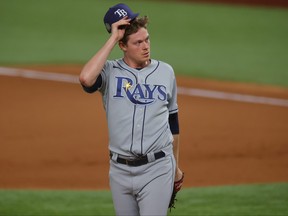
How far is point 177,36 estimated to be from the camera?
19625 mm

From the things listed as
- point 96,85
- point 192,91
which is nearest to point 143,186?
point 96,85

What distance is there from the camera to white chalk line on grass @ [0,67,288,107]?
1348cm

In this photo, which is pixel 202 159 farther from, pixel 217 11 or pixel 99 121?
pixel 217 11

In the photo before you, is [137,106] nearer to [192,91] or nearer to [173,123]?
[173,123]

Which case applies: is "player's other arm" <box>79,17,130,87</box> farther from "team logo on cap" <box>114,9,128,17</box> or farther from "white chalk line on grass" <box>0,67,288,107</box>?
"white chalk line on grass" <box>0,67,288,107</box>

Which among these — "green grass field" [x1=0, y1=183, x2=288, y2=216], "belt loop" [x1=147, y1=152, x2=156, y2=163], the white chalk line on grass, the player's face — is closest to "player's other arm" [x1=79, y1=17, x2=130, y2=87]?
the player's face

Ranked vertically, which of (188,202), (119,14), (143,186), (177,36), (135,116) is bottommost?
(177,36)

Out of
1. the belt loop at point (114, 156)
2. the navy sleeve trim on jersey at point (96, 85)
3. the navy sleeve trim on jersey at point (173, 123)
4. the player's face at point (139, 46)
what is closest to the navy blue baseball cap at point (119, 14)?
the player's face at point (139, 46)

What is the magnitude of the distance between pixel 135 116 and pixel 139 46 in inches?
20.0

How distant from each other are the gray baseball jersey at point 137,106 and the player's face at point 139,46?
10cm

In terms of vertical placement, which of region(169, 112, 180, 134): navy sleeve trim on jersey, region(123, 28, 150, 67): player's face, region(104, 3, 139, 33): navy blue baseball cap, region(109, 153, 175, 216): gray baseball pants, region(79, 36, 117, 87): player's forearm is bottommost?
region(109, 153, 175, 216): gray baseball pants

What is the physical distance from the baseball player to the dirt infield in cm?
398

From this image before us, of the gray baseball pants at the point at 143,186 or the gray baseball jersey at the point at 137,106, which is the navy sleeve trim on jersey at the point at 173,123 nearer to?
the gray baseball jersey at the point at 137,106

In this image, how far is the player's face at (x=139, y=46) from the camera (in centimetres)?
521
